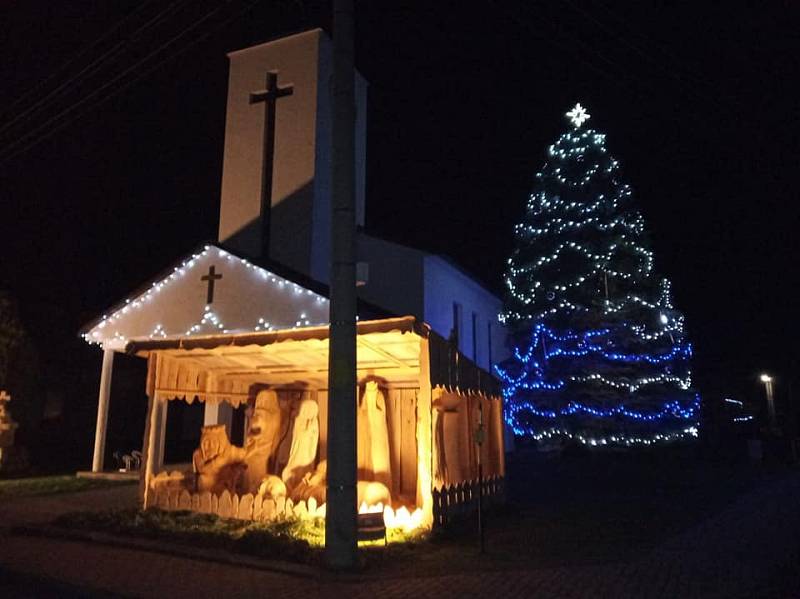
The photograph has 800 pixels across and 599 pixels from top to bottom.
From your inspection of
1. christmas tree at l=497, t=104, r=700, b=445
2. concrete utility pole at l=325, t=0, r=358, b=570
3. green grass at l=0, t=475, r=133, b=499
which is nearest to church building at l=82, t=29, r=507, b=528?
green grass at l=0, t=475, r=133, b=499

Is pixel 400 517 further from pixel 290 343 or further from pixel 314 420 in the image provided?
pixel 290 343

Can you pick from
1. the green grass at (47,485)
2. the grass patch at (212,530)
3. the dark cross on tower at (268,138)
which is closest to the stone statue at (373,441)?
the grass patch at (212,530)

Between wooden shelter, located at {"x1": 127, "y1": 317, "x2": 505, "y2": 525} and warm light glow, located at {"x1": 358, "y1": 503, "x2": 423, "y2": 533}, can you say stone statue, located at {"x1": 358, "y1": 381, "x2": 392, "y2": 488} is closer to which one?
wooden shelter, located at {"x1": 127, "y1": 317, "x2": 505, "y2": 525}

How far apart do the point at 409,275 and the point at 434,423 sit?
12.2 m

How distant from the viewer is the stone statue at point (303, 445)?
1168cm

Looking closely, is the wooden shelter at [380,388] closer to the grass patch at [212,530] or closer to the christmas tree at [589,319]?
the grass patch at [212,530]

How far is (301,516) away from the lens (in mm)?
10500

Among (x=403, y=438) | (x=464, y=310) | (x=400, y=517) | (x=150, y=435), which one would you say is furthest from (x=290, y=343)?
(x=464, y=310)

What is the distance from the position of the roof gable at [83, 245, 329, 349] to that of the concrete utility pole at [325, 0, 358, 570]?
7.68m

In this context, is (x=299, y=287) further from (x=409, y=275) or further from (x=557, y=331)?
(x=557, y=331)

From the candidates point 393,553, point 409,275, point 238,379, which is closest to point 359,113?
point 409,275

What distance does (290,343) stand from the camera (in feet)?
35.4

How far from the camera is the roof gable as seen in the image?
16703 mm

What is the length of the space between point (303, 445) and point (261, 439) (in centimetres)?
98
